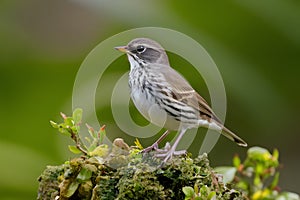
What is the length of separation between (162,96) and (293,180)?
185 cm

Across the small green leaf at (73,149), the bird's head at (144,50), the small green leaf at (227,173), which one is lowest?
the small green leaf at (227,173)

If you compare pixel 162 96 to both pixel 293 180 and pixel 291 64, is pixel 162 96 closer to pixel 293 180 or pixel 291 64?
pixel 291 64

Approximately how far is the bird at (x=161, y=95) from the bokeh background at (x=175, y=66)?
1.65 ft

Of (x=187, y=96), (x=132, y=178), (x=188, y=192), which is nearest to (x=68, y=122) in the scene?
(x=132, y=178)

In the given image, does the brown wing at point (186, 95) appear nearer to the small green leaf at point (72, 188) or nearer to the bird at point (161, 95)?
the bird at point (161, 95)

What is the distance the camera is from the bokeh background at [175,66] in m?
2.67

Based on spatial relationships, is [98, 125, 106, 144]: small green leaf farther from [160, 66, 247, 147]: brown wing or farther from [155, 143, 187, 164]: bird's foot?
[160, 66, 247, 147]: brown wing

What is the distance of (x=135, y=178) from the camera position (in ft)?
5.09

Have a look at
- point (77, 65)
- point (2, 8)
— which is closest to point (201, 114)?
point (77, 65)

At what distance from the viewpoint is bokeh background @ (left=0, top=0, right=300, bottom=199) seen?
2.67 metres

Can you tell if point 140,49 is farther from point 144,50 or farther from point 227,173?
point 227,173

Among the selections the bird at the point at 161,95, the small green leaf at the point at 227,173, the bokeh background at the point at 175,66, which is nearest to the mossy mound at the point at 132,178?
the small green leaf at the point at 227,173

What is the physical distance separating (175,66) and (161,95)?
36.3 inches

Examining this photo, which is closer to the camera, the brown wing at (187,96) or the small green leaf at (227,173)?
the small green leaf at (227,173)
